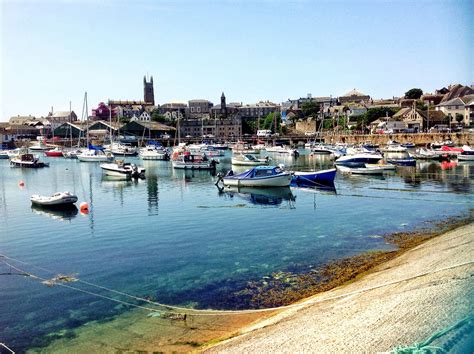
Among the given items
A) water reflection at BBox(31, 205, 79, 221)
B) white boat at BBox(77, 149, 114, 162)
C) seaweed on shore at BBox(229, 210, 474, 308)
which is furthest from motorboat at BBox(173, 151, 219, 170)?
seaweed on shore at BBox(229, 210, 474, 308)

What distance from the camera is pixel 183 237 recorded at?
2375cm

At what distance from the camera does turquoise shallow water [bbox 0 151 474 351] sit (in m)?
15.0

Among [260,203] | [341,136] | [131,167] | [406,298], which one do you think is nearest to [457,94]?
[341,136]

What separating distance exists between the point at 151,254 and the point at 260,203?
52.9 ft

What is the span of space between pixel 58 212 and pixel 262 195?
647 inches

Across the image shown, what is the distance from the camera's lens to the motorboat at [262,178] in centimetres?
4306

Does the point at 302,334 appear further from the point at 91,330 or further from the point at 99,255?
the point at 99,255

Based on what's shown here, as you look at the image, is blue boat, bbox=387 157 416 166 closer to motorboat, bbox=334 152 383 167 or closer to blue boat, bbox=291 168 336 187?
motorboat, bbox=334 152 383 167

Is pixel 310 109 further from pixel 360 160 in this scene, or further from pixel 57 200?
pixel 57 200

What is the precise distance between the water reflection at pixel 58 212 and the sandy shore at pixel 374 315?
21012 mm

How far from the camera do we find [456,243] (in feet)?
59.7

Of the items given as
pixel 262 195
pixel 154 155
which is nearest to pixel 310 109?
pixel 154 155

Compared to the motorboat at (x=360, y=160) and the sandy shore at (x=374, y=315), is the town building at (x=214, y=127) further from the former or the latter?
the sandy shore at (x=374, y=315)

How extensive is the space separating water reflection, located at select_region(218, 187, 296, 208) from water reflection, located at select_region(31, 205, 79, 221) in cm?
1271
